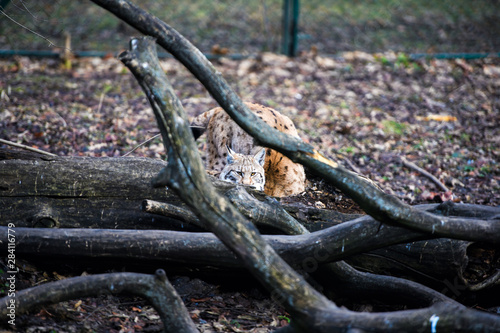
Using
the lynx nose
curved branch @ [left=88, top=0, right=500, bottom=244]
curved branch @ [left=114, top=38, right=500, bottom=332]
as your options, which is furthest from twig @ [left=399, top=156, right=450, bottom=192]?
curved branch @ [left=114, top=38, right=500, bottom=332]

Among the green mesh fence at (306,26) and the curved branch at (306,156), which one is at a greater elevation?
the green mesh fence at (306,26)

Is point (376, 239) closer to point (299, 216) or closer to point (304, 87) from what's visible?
point (299, 216)

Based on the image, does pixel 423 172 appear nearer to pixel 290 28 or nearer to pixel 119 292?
pixel 119 292

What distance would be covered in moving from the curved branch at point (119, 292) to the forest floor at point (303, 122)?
32cm

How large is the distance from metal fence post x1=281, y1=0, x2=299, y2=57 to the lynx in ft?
15.5

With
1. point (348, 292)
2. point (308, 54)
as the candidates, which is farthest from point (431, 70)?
point (348, 292)

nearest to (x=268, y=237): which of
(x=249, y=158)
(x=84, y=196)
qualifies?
(x=84, y=196)

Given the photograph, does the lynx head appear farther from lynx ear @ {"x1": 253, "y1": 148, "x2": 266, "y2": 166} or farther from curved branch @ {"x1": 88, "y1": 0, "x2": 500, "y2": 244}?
curved branch @ {"x1": 88, "y1": 0, "x2": 500, "y2": 244}

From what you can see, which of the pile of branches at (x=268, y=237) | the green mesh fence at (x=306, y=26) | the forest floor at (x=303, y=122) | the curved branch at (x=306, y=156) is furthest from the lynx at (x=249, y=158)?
the green mesh fence at (x=306, y=26)

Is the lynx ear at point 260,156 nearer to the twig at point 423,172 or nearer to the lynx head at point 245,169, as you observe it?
the lynx head at point 245,169

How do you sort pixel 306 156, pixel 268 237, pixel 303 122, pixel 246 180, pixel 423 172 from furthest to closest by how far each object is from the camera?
pixel 303 122
pixel 423 172
pixel 246 180
pixel 268 237
pixel 306 156

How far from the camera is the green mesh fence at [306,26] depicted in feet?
33.6

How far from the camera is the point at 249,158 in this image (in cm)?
526

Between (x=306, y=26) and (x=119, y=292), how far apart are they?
9.91 metres
